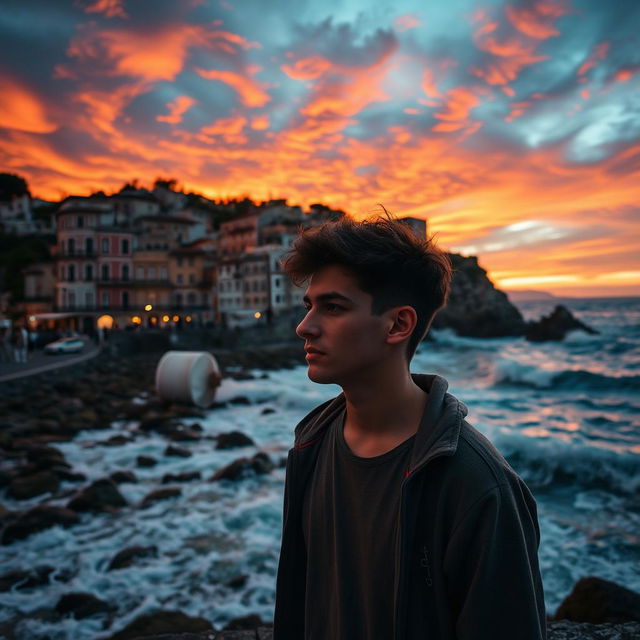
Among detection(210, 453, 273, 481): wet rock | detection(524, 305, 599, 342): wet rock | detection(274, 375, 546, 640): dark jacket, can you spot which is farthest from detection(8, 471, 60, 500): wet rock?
detection(524, 305, 599, 342): wet rock

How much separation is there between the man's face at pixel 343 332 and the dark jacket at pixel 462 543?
31 cm

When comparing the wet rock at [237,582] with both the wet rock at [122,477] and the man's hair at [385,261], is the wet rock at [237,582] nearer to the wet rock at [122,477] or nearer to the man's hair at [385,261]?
the wet rock at [122,477]

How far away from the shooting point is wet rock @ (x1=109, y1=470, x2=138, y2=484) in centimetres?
1106

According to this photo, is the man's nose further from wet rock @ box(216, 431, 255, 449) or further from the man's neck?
wet rock @ box(216, 431, 255, 449)

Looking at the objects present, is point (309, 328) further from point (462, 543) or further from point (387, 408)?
point (462, 543)

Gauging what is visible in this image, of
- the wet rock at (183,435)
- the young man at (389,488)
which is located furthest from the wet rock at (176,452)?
the young man at (389,488)

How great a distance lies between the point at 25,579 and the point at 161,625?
8.87 feet

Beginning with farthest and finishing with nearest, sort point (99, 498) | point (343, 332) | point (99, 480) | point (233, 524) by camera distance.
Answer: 1. point (99, 480)
2. point (99, 498)
3. point (233, 524)
4. point (343, 332)

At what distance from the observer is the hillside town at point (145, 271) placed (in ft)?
174

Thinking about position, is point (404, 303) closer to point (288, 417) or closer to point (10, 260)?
point (288, 417)

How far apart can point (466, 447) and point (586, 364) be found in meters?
45.8

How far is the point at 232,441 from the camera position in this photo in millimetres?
14320

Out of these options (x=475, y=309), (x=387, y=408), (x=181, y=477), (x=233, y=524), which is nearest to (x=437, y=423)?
(x=387, y=408)

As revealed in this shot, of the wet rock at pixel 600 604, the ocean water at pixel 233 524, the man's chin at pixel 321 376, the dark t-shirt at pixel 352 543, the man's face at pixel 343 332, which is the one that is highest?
the man's face at pixel 343 332
